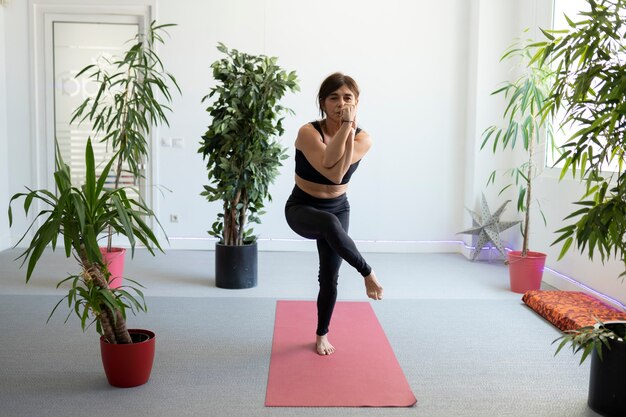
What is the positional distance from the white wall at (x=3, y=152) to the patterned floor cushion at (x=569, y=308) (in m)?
4.84

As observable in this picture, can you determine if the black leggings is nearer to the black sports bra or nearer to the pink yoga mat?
the black sports bra

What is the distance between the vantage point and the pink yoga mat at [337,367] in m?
2.98

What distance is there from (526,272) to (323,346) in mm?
2158

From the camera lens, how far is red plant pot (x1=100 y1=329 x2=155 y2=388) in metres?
3.00

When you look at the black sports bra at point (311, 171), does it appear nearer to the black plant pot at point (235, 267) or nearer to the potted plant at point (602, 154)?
the potted plant at point (602, 154)

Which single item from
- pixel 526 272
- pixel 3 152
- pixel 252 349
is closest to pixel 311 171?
pixel 252 349

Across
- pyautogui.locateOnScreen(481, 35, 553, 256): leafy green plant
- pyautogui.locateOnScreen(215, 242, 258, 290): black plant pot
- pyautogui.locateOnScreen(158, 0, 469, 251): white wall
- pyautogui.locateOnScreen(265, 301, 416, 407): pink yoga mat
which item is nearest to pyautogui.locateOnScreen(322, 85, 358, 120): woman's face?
pyautogui.locateOnScreen(265, 301, 416, 407): pink yoga mat

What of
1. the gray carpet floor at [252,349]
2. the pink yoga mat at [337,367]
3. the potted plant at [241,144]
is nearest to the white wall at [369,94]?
the gray carpet floor at [252,349]

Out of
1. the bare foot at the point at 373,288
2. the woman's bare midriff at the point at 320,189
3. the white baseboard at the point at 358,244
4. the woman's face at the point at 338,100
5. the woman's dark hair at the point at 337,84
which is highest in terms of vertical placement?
the woman's dark hair at the point at 337,84

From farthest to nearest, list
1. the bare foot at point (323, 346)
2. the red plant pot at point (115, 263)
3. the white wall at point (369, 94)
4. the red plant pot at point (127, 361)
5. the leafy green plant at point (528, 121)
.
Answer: the white wall at point (369, 94) → the leafy green plant at point (528, 121) → the red plant pot at point (115, 263) → the bare foot at point (323, 346) → the red plant pot at point (127, 361)

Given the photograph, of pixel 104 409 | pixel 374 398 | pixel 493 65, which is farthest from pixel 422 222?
pixel 104 409

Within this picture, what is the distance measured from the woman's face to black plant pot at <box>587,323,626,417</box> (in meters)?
1.56

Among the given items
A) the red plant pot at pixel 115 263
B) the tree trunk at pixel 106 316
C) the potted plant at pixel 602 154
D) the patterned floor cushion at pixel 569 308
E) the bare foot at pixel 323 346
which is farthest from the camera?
the red plant pot at pixel 115 263

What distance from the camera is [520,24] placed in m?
6.29
